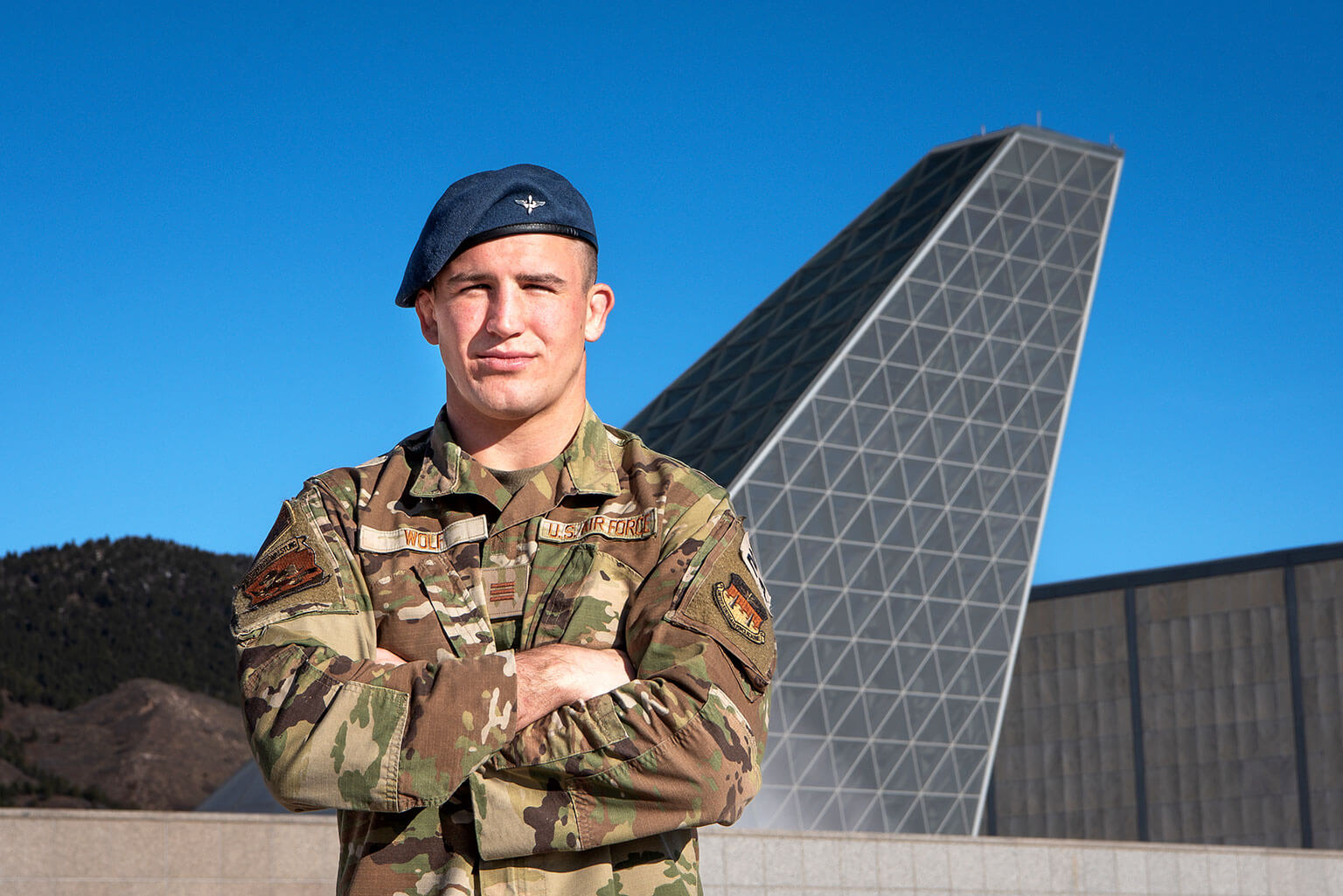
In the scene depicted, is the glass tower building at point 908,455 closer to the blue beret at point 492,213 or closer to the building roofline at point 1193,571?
the building roofline at point 1193,571

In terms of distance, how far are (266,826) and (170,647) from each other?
7325 centimetres

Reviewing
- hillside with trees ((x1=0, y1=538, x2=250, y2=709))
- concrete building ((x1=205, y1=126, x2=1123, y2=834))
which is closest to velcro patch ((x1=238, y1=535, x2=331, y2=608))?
concrete building ((x1=205, y1=126, x2=1123, y2=834))

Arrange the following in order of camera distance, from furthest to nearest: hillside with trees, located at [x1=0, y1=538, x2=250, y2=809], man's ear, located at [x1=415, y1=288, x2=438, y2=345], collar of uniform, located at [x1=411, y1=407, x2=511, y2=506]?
hillside with trees, located at [x1=0, y1=538, x2=250, y2=809] → man's ear, located at [x1=415, y1=288, x2=438, y2=345] → collar of uniform, located at [x1=411, y1=407, x2=511, y2=506]

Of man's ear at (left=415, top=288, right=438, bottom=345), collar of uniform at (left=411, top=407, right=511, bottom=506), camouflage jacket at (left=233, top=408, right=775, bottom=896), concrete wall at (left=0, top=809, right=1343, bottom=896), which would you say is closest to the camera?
camouflage jacket at (left=233, top=408, right=775, bottom=896)

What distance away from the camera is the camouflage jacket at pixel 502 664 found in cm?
256

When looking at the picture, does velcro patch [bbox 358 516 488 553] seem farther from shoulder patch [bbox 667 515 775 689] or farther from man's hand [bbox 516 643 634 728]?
shoulder patch [bbox 667 515 775 689]

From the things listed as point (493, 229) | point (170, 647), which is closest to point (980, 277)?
point (493, 229)

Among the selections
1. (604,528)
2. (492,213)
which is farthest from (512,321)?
(604,528)

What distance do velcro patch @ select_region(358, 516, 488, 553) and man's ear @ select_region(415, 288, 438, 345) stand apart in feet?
1.25

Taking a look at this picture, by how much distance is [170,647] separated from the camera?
83.9m

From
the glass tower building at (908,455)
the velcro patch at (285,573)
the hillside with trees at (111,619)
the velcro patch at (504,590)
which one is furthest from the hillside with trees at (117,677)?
the velcro patch at (504,590)

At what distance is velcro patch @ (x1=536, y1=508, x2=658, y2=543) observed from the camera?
9.34 ft

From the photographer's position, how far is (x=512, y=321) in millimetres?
2824

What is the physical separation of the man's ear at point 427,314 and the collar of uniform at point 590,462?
12.5 inches
